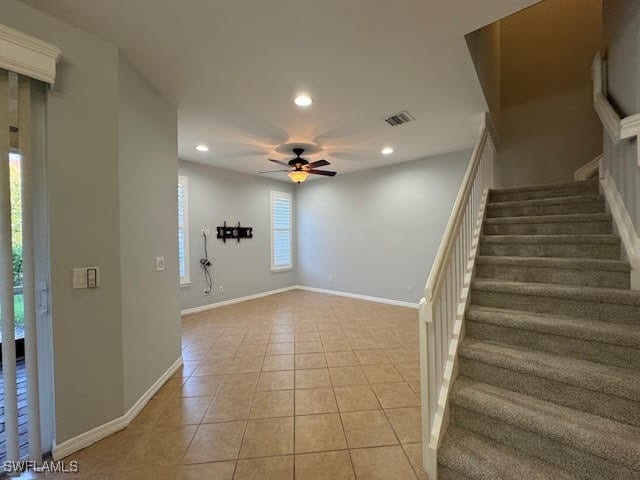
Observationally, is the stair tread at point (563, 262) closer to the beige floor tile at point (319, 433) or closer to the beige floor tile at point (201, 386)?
the beige floor tile at point (319, 433)

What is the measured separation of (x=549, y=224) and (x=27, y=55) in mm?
4010

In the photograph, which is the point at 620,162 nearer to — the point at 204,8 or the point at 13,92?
the point at 204,8

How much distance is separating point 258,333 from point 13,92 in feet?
10.4

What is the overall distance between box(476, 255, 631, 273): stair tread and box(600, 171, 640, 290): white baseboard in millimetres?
60

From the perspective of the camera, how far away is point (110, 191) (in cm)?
181

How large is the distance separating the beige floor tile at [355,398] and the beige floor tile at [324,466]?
435 mm

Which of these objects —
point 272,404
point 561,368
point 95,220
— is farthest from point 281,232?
point 561,368

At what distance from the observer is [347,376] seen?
8.30 ft

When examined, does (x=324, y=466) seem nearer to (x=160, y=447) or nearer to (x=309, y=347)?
(x=160, y=447)

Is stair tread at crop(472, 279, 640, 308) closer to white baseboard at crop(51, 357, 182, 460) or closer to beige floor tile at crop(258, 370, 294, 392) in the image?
beige floor tile at crop(258, 370, 294, 392)

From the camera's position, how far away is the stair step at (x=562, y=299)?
1.65 metres

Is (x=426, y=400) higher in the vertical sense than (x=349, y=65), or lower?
lower

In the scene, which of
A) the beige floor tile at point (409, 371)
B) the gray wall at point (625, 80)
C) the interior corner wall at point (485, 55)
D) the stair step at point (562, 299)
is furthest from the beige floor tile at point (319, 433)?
the interior corner wall at point (485, 55)

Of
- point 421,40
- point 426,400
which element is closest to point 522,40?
point 421,40
